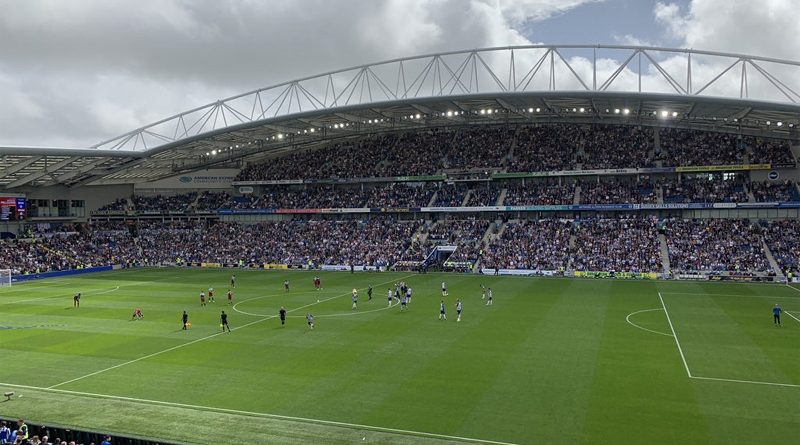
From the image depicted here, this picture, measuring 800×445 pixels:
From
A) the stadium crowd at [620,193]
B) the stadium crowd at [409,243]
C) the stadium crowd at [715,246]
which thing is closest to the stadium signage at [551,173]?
the stadium crowd at [620,193]

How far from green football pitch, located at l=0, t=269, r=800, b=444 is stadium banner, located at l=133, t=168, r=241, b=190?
50560mm

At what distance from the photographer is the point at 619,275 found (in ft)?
177

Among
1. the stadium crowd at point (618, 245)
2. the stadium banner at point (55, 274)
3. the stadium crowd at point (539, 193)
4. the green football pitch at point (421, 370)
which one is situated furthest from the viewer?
the stadium crowd at point (539, 193)

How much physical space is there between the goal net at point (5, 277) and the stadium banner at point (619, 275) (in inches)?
2291

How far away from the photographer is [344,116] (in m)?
68.5

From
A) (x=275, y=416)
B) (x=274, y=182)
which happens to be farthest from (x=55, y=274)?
(x=275, y=416)

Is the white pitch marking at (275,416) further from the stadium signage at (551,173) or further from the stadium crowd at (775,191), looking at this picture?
the stadium signage at (551,173)

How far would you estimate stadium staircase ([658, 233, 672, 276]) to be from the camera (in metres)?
53.7

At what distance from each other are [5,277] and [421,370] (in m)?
54.6

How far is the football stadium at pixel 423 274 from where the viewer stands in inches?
752

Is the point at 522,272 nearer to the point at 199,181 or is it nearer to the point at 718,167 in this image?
the point at 718,167

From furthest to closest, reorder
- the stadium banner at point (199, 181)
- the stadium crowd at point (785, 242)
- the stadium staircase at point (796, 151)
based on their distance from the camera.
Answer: the stadium banner at point (199, 181)
the stadium staircase at point (796, 151)
the stadium crowd at point (785, 242)

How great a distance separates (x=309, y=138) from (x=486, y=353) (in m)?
59.5

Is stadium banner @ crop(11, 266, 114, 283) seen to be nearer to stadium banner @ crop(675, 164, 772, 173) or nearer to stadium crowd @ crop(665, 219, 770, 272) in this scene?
stadium crowd @ crop(665, 219, 770, 272)
